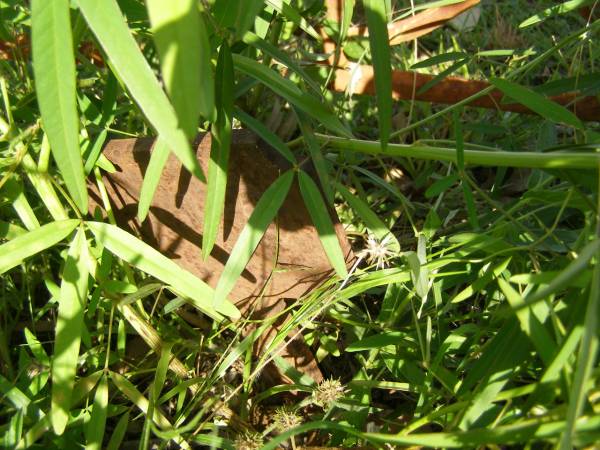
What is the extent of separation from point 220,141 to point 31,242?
26 centimetres

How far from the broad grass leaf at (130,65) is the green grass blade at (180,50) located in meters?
0.06

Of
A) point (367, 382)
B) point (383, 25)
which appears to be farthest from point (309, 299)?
point (383, 25)

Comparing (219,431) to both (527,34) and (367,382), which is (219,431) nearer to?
(367,382)

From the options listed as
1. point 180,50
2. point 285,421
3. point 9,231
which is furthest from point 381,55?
point 9,231

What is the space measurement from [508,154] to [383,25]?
0.19 metres

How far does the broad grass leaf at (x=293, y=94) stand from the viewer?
29.7 inches

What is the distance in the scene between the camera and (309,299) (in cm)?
86

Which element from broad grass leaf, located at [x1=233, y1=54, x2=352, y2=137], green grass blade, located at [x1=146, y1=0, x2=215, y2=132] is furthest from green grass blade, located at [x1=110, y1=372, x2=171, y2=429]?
green grass blade, located at [x1=146, y1=0, x2=215, y2=132]

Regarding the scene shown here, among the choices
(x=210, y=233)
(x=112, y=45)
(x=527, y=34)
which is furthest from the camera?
(x=527, y=34)

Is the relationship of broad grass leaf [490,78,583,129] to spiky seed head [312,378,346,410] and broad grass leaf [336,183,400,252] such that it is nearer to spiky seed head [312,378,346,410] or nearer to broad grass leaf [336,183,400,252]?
broad grass leaf [336,183,400,252]

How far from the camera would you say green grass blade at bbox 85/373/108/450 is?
2.54ft

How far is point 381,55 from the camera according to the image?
0.69 m

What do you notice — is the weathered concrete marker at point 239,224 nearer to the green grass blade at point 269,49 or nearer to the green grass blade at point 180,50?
the green grass blade at point 269,49

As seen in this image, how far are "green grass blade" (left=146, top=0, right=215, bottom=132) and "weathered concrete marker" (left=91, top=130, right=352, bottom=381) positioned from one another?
40 centimetres
